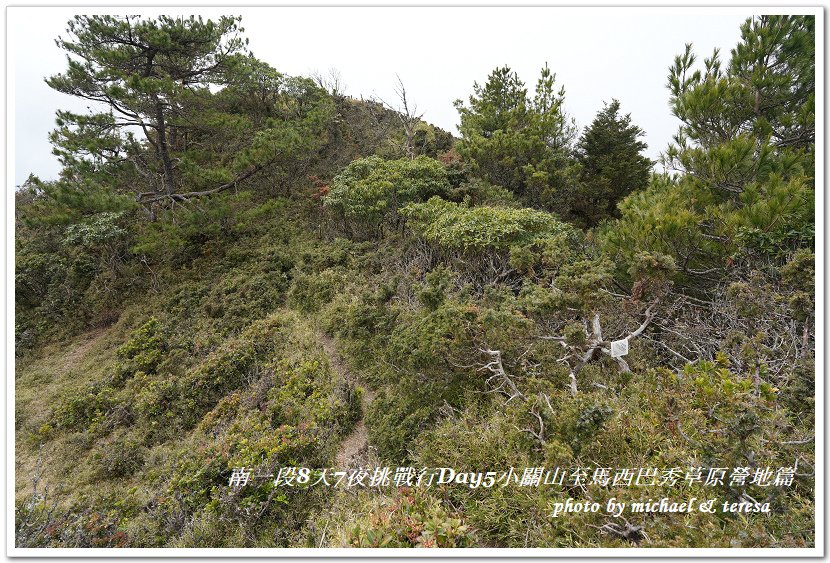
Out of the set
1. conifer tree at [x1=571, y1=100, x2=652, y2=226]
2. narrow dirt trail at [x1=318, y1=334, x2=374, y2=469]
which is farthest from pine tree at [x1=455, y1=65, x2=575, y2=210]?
narrow dirt trail at [x1=318, y1=334, x2=374, y2=469]

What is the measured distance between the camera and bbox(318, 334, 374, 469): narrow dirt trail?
4.71 metres

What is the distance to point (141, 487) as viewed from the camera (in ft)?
16.0

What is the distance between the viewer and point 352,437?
5297 mm

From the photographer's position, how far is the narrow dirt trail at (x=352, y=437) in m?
4.71

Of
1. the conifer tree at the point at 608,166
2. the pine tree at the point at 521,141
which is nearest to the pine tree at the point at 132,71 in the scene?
the pine tree at the point at 521,141

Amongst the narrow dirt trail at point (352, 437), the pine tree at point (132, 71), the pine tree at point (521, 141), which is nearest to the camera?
the narrow dirt trail at point (352, 437)

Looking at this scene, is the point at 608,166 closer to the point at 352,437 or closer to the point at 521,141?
the point at 521,141

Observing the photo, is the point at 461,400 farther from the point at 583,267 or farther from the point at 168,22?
the point at 168,22

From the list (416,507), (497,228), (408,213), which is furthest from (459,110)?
(416,507)

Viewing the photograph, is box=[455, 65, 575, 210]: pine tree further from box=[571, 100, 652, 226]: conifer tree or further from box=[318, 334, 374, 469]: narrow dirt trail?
box=[318, 334, 374, 469]: narrow dirt trail

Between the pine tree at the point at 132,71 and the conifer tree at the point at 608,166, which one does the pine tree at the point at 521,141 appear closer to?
the conifer tree at the point at 608,166

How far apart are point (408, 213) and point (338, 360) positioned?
4.11 metres

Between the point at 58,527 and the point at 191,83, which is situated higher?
the point at 191,83

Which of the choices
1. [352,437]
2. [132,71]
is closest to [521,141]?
[352,437]
